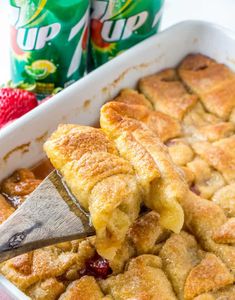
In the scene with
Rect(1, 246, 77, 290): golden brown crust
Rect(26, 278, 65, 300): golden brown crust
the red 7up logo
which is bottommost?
Rect(26, 278, 65, 300): golden brown crust

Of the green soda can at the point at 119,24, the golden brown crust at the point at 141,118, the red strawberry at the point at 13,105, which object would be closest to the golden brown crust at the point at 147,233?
the golden brown crust at the point at 141,118

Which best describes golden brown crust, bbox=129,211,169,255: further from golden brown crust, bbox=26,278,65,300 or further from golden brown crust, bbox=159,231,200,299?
golden brown crust, bbox=26,278,65,300

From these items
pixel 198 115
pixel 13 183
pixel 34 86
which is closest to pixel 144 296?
pixel 13 183

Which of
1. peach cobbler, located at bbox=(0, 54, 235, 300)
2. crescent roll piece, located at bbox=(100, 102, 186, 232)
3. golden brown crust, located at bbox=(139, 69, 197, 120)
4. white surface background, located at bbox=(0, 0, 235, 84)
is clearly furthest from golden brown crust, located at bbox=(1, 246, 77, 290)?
white surface background, located at bbox=(0, 0, 235, 84)

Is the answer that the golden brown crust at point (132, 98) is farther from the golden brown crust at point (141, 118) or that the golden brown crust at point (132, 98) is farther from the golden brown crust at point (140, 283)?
the golden brown crust at point (140, 283)

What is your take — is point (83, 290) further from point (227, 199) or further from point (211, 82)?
point (211, 82)

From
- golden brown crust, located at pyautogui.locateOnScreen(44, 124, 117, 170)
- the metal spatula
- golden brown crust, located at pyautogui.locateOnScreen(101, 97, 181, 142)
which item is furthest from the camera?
golden brown crust, located at pyautogui.locateOnScreen(101, 97, 181, 142)
